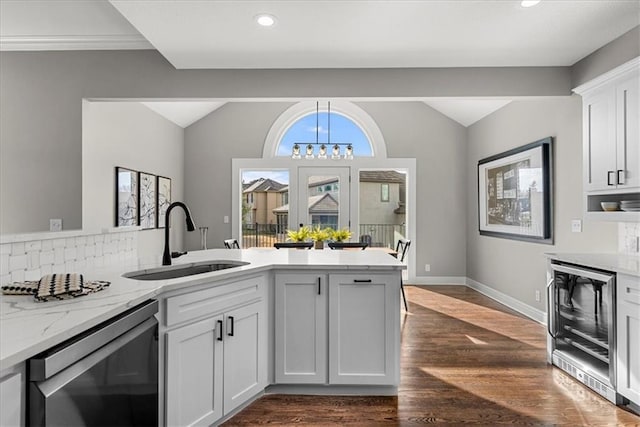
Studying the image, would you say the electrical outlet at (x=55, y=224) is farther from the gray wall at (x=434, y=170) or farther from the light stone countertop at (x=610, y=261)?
the gray wall at (x=434, y=170)

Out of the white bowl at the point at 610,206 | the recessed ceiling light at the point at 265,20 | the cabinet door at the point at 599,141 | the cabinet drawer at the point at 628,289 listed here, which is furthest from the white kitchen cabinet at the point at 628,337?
the recessed ceiling light at the point at 265,20

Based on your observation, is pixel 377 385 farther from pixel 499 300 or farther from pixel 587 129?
pixel 499 300

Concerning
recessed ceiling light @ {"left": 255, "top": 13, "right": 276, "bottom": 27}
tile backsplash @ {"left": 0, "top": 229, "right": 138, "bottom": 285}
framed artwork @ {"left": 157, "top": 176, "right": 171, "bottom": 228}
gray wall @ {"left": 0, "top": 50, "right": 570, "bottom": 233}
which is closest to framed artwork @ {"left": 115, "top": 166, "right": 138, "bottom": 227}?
framed artwork @ {"left": 157, "top": 176, "right": 171, "bottom": 228}

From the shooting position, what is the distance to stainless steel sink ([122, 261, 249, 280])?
2227 millimetres

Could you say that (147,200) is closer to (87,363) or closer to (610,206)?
(87,363)

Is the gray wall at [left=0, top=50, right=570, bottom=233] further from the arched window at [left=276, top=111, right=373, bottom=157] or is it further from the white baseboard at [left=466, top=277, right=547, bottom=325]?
the arched window at [left=276, top=111, right=373, bottom=157]

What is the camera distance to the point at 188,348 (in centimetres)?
191

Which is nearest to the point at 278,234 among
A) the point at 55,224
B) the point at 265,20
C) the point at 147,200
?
the point at 147,200

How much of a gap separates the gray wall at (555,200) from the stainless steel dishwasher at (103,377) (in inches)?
138

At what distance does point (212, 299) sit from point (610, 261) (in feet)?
8.61

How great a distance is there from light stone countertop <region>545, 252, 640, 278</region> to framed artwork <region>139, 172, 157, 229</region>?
441 cm

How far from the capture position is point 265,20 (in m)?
2.65

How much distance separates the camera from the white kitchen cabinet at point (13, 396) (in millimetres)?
937

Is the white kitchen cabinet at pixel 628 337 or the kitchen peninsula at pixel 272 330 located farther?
the white kitchen cabinet at pixel 628 337
